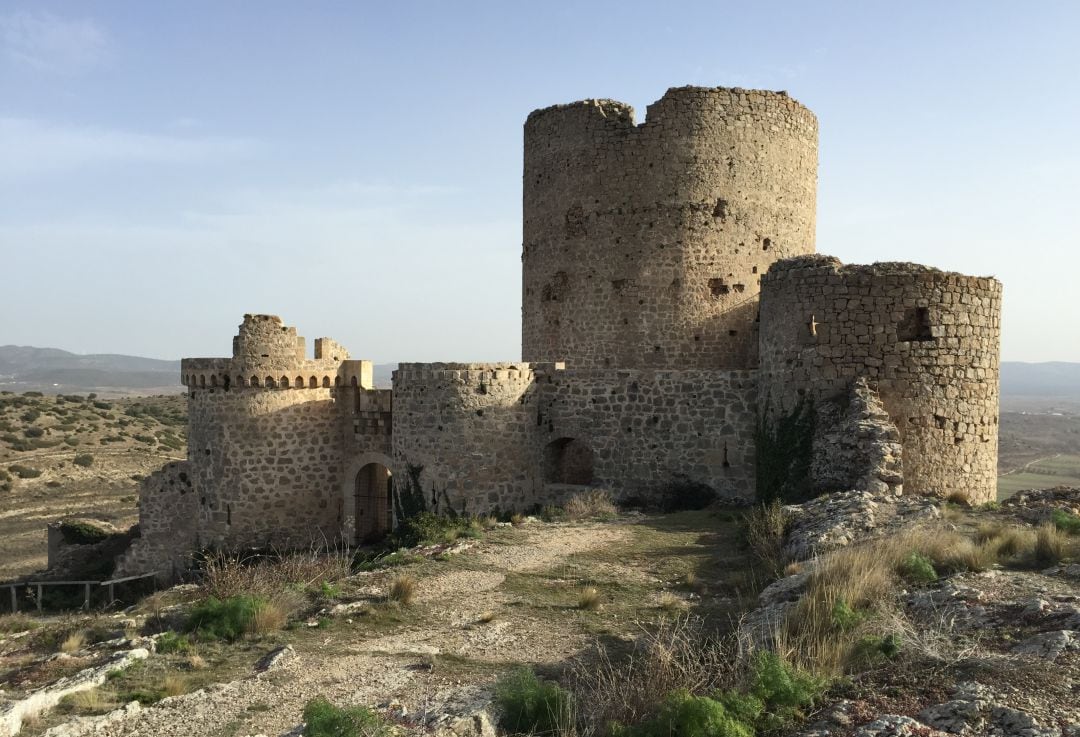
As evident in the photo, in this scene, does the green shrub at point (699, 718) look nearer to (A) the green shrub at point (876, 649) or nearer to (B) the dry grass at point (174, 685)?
(A) the green shrub at point (876, 649)

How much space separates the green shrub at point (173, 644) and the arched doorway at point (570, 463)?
32.8 ft

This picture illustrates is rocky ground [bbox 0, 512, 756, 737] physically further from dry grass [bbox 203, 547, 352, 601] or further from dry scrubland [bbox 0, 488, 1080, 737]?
dry grass [bbox 203, 547, 352, 601]

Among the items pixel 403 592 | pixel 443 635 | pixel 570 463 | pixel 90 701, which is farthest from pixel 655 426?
pixel 90 701

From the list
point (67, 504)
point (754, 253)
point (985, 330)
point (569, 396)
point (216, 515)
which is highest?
point (754, 253)

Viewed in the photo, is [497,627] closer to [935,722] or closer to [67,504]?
[935,722]

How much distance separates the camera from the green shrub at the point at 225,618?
7.80 meters

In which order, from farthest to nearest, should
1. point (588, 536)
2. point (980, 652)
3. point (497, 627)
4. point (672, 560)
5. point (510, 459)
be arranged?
point (510, 459), point (588, 536), point (672, 560), point (497, 627), point (980, 652)

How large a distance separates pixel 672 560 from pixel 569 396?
6.31 m

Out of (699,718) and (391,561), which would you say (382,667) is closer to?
(699,718)

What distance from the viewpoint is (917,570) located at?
7.34m

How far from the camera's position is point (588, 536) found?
40.6ft

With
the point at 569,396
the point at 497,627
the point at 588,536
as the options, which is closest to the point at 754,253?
the point at 569,396

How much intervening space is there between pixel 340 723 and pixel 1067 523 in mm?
8219

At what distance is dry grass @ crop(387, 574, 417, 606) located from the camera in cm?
878
